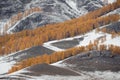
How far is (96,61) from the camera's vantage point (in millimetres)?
177875

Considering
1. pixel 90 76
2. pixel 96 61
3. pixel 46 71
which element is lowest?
pixel 90 76

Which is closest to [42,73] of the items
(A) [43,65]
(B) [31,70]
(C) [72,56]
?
(B) [31,70]

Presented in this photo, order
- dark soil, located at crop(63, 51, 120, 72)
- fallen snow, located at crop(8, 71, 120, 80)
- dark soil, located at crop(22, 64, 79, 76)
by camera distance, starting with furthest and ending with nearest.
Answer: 1. dark soil, located at crop(63, 51, 120, 72)
2. dark soil, located at crop(22, 64, 79, 76)
3. fallen snow, located at crop(8, 71, 120, 80)

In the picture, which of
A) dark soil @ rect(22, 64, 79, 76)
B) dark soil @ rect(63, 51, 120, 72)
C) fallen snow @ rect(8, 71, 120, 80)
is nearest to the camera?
fallen snow @ rect(8, 71, 120, 80)

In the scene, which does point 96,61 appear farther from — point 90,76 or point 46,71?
point 46,71

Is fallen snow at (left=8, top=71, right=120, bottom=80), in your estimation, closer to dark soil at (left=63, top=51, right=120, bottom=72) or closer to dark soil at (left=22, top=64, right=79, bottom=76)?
dark soil at (left=22, top=64, right=79, bottom=76)

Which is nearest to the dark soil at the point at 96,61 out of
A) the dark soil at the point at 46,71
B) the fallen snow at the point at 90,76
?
the fallen snow at the point at 90,76

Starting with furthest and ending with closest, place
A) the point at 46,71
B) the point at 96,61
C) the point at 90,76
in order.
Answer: the point at 96,61 < the point at 90,76 < the point at 46,71

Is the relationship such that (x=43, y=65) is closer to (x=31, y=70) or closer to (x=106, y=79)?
(x=31, y=70)

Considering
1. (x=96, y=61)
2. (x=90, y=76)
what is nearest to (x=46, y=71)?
(x=90, y=76)

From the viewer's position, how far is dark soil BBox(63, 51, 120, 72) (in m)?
165

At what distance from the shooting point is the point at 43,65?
499ft

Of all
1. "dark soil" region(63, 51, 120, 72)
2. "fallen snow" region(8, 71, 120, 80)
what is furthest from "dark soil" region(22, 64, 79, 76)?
A: "dark soil" region(63, 51, 120, 72)

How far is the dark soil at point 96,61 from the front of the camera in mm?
165125
